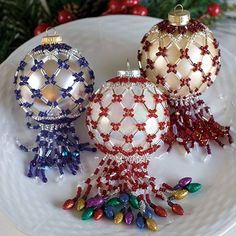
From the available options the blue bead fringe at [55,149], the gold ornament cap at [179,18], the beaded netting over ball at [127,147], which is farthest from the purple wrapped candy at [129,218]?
the gold ornament cap at [179,18]

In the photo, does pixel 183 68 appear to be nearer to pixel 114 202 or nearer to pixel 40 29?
pixel 114 202

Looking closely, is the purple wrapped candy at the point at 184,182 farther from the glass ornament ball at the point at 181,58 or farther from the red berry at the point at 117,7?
the red berry at the point at 117,7

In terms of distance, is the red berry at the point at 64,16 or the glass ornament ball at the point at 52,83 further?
the red berry at the point at 64,16

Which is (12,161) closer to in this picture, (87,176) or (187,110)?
(87,176)

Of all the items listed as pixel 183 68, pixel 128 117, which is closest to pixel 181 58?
pixel 183 68

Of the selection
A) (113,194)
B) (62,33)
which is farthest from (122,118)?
(62,33)

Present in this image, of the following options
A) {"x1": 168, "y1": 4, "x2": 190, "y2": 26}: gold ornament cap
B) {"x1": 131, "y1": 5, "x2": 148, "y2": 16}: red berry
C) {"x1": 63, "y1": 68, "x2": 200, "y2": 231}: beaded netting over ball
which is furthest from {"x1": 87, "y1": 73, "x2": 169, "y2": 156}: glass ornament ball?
{"x1": 131, "y1": 5, "x2": 148, "y2": 16}: red berry

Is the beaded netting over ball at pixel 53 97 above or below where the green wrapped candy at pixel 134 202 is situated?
above
